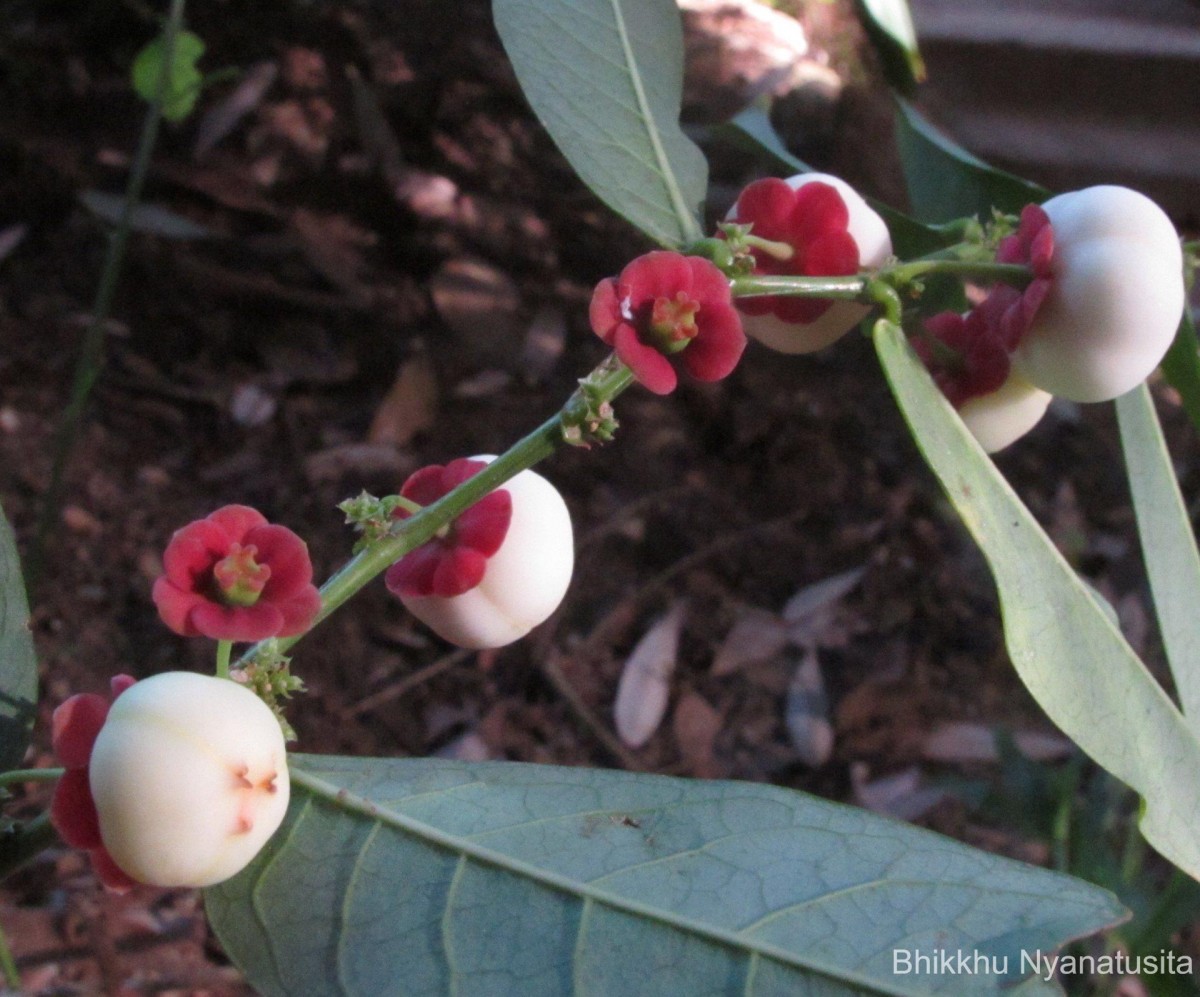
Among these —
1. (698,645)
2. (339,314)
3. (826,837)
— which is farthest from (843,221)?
(339,314)

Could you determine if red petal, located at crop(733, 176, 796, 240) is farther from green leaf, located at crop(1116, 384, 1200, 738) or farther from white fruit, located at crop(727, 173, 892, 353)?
green leaf, located at crop(1116, 384, 1200, 738)

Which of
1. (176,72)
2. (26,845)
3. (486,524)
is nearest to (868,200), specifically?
(486,524)

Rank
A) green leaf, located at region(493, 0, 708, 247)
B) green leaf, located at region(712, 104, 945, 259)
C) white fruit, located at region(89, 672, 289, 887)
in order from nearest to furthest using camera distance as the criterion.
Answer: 1. white fruit, located at region(89, 672, 289, 887)
2. green leaf, located at region(493, 0, 708, 247)
3. green leaf, located at region(712, 104, 945, 259)

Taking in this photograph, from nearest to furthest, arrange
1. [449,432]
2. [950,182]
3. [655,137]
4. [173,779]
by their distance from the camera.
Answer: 1. [173,779]
2. [655,137]
3. [950,182]
4. [449,432]

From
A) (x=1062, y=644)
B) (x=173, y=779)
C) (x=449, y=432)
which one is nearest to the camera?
(x=173, y=779)

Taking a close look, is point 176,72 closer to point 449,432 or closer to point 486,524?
point 449,432

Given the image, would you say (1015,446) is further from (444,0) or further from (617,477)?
(444,0)

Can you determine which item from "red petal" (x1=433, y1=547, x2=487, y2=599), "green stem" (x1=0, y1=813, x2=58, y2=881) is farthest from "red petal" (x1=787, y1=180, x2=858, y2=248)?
"green stem" (x1=0, y1=813, x2=58, y2=881)

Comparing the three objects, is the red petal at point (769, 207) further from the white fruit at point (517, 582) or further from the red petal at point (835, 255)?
the white fruit at point (517, 582)
